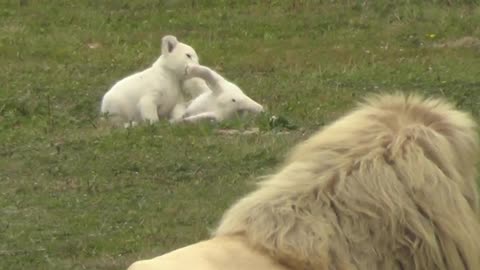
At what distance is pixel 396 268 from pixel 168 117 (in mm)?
9429

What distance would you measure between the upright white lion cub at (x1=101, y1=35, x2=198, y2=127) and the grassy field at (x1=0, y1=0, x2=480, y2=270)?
29cm

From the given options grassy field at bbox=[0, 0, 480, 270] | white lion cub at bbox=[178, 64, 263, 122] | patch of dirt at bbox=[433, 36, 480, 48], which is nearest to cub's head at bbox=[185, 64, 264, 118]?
white lion cub at bbox=[178, 64, 263, 122]

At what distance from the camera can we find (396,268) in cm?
339

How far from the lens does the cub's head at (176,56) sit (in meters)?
13.0

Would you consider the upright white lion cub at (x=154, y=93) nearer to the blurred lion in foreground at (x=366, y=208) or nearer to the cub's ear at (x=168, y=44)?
the cub's ear at (x=168, y=44)

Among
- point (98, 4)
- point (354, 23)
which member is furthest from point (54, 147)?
point (98, 4)

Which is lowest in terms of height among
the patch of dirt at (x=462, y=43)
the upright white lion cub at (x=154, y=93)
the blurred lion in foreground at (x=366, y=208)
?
the patch of dirt at (x=462, y=43)

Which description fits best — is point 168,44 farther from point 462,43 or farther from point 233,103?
point 462,43

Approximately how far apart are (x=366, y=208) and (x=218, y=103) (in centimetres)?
884

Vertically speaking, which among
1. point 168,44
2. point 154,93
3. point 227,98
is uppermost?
point 168,44

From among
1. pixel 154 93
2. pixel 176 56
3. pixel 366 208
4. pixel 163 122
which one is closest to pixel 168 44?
pixel 176 56

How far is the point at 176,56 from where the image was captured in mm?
13086

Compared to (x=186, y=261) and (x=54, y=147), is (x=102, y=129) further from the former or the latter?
(x=186, y=261)

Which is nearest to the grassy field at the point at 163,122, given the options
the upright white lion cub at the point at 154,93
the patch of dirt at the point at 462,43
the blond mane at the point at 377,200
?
the patch of dirt at the point at 462,43
